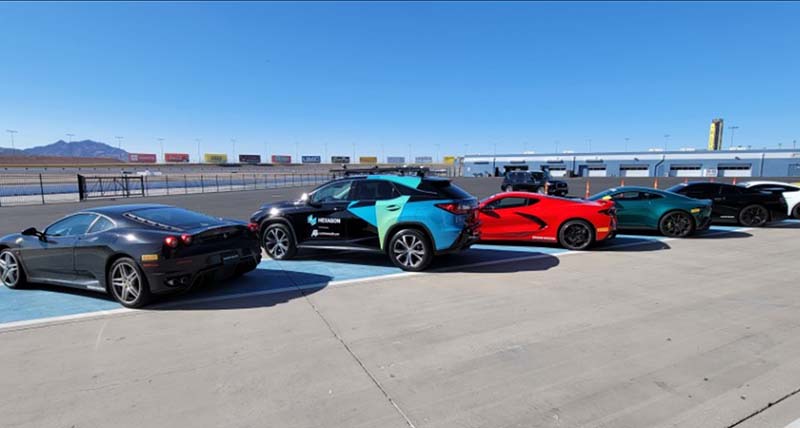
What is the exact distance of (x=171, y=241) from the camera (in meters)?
5.22

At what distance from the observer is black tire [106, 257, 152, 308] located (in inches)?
207

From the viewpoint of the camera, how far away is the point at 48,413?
121 inches

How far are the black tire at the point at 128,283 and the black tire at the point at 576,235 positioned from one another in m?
7.70

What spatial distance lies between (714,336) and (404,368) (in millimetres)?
3198

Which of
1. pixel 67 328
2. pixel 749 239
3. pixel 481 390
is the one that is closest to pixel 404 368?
pixel 481 390

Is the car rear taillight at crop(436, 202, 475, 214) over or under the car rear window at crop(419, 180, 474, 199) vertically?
under

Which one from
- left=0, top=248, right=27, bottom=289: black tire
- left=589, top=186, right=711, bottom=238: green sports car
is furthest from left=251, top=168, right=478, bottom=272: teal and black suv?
left=589, top=186, right=711, bottom=238: green sports car

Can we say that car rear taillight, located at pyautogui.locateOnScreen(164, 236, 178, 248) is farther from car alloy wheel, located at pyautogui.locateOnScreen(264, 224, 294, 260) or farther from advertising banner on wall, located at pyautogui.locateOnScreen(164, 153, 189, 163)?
advertising banner on wall, located at pyautogui.locateOnScreen(164, 153, 189, 163)

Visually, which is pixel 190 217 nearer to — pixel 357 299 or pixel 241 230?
pixel 241 230

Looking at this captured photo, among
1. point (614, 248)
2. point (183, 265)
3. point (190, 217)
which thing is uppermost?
point (190, 217)

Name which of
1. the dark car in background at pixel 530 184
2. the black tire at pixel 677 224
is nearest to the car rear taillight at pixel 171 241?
the black tire at pixel 677 224

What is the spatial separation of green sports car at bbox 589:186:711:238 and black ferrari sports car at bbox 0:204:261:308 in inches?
360

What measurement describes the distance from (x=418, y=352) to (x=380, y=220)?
138 inches

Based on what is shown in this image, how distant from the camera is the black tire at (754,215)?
39.8 feet
